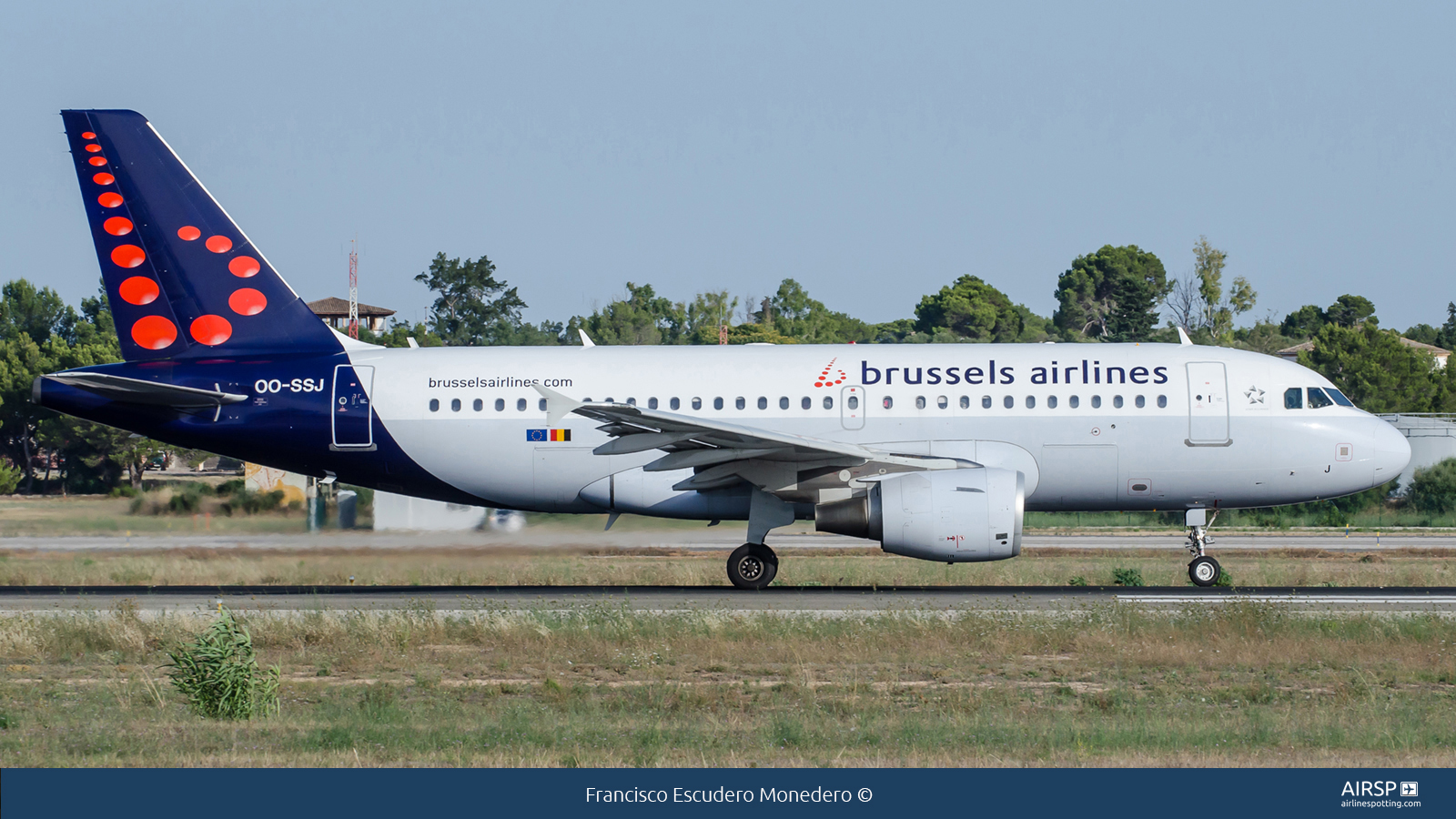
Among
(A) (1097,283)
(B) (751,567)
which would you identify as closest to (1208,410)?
(B) (751,567)

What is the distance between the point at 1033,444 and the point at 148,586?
14.5 m

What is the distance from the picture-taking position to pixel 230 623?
12.5 meters

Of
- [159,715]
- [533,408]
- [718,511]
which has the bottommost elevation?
[159,715]

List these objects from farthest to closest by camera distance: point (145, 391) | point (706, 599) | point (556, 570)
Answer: point (556, 570) < point (145, 391) < point (706, 599)

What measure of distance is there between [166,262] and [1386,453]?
19438 millimetres

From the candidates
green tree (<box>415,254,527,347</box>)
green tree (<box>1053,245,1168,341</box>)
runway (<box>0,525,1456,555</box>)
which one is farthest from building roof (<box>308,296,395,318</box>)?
runway (<box>0,525,1456,555</box>)

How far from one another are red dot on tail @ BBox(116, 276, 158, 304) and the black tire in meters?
16.8

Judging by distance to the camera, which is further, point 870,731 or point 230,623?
point 230,623

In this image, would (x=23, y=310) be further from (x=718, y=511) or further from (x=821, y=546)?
(x=718, y=511)

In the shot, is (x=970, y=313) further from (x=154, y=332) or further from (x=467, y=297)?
(x=154, y=332)

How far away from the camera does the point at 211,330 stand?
73.4 feet

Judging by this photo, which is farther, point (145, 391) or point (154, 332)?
point (154, 332)

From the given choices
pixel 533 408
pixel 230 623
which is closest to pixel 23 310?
pixel 533 408

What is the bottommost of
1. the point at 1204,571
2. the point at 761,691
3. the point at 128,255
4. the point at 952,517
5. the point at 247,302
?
the point at 761,691
